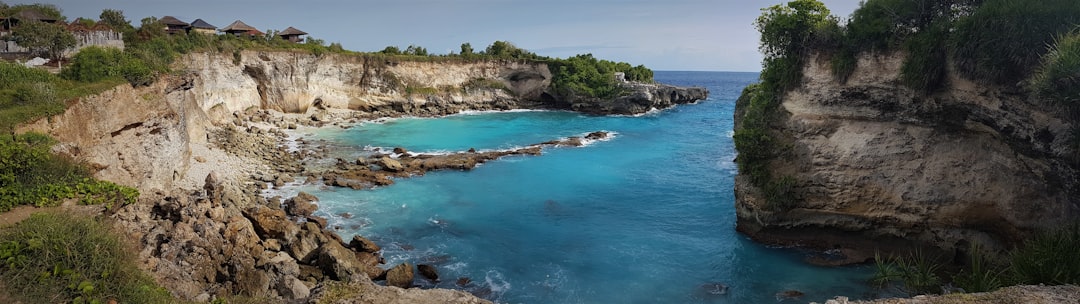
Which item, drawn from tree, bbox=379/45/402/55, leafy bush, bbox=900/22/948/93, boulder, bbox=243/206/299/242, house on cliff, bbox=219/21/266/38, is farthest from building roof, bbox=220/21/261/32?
leafy bush, bbox=900/22/948/93

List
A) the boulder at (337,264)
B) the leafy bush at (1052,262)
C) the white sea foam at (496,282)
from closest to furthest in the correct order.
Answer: the leafy bush at (1052,262) → the boulder at (337,264) → the white sea foam at (496,282)

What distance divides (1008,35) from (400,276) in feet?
52.6

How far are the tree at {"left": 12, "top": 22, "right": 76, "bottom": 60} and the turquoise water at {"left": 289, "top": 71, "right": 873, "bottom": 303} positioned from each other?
13.4 meters

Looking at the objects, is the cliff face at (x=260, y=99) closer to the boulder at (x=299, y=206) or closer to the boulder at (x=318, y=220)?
the boulder at (x=299, y=206)

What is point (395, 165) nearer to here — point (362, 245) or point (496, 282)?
point (362, 245)

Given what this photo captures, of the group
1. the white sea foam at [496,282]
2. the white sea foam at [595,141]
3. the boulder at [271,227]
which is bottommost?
the white sea foam at [496,282]

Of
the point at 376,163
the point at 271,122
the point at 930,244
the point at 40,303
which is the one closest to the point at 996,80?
the point at 930,244

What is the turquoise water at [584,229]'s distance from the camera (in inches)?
617

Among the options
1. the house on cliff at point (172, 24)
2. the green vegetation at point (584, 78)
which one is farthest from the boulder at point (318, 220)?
the green vegetation at point (584, 78)

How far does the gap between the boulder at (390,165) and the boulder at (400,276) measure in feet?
45.6

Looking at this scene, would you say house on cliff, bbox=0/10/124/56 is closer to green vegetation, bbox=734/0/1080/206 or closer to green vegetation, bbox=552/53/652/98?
green vegetation, bbox=734/0/1080/206

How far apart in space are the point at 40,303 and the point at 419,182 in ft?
66.9

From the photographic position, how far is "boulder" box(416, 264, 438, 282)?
15.9m

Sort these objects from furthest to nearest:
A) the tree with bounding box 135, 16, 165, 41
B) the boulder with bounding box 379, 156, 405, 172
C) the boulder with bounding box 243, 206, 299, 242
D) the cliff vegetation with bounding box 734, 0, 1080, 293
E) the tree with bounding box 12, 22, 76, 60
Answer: the tree with bounding box 135, 16, 165, 41 → the boulder with bounding box 379, 156, 405, 172 → the tree with bounding box 12, 22, 76, 60 → the boulder with bounding box 243, 206, 299, 242 → the cliff vegetation with bounding box 734, 0, 1080, 293
